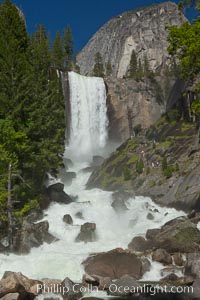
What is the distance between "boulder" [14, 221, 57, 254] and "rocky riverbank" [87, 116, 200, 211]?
15.3m

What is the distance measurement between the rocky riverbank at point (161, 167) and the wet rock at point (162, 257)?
14.2m

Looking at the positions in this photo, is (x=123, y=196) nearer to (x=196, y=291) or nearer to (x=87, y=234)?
(x=87, y=234)

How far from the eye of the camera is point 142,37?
Result: 14450 centimetres

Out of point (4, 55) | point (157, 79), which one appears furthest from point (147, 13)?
point (4, 55)

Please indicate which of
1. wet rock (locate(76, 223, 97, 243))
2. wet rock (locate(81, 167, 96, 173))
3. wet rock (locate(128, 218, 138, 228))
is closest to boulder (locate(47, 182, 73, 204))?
wet rock (locate(128, 218, 138, 228))

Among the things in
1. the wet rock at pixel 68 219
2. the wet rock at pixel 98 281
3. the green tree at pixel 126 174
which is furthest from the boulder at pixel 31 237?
the green tree at pixel 126 174

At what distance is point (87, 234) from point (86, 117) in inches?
2024

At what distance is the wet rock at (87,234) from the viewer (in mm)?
32997

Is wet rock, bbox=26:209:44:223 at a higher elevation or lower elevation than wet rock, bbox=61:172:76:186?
higher

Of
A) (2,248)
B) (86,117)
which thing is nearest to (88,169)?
(86,117)

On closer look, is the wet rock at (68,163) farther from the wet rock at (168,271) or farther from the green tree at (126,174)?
the wet rock at (168,271)

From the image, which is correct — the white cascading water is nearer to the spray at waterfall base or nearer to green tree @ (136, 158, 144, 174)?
the spray at waterfall base

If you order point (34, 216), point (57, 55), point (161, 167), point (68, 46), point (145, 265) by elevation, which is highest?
point (68, 46)

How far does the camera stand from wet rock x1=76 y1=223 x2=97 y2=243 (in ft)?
108
